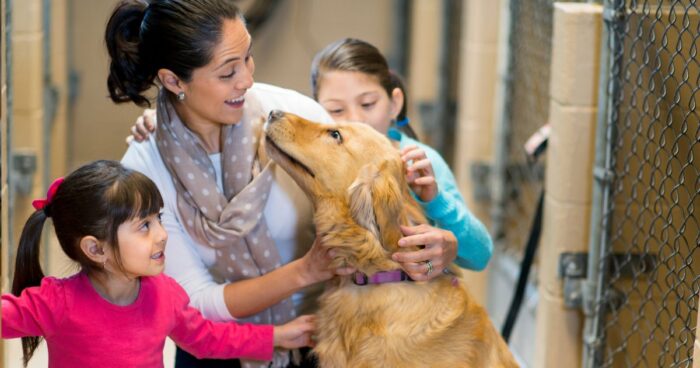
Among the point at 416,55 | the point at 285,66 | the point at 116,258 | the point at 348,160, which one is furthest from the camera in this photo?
the point at 285,66

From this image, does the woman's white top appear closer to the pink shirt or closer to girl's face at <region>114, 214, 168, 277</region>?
the pink shirt

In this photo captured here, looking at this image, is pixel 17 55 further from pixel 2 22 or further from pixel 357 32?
pixel 357 32

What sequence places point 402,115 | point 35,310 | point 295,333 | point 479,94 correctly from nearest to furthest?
point 35,310 → point 295,333 → point 402,115 → point 479,94

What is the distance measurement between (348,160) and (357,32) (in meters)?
3.95

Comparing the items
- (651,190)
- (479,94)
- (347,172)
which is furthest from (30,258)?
(479,94)

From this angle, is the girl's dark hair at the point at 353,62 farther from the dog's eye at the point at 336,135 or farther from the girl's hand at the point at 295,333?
the girl's hand at the point at 295,333

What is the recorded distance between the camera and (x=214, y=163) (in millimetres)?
2305

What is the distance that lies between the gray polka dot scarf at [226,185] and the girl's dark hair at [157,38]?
0.10 metres

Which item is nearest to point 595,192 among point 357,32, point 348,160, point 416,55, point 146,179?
point 348,160

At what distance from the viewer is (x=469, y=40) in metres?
4.41

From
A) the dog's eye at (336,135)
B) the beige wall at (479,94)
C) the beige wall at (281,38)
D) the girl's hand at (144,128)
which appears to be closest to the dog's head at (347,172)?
the dog's eye at (336,135)

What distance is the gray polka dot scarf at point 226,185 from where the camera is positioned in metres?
2.23

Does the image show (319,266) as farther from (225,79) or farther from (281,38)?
(281,38)

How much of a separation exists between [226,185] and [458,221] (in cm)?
52
